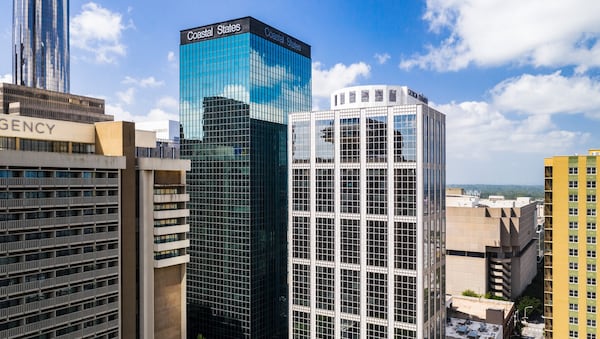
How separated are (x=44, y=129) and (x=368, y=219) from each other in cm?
6026

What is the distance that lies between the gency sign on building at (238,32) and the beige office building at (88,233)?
45.5 m

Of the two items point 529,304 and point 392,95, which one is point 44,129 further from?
point 529,304

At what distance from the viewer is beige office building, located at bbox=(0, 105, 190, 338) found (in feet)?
212

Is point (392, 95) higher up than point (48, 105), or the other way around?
point (48, 105)

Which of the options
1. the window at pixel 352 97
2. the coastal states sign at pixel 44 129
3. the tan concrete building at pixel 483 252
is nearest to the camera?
the coastal states sign at pixel 44 129

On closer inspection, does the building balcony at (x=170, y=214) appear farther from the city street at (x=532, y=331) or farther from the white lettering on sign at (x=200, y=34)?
the city street at (x=532, y=331)

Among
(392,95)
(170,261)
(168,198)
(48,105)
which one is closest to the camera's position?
(170,261)

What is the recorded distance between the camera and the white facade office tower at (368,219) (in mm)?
83875

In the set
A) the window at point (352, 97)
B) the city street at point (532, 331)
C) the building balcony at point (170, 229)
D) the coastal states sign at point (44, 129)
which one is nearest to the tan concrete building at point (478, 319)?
the city street at point (532, 331)

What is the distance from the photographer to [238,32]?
121m

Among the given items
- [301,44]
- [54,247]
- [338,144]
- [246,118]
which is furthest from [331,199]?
[301,44]

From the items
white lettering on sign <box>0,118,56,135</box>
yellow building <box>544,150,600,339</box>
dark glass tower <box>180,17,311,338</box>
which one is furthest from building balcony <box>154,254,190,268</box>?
yellow building <box>544,150,600,339</box>

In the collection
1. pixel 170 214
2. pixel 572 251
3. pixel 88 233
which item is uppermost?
pixel 170 214

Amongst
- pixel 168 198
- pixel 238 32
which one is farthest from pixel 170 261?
pixel 238 32
